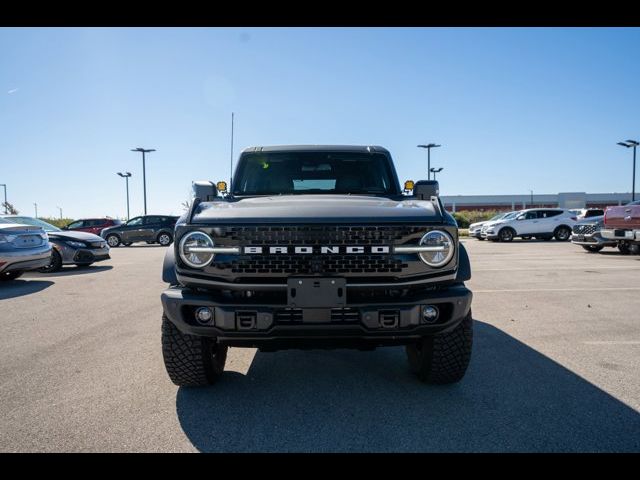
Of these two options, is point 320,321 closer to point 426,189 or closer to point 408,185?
point 426,189

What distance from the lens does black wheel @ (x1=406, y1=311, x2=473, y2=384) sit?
287cm

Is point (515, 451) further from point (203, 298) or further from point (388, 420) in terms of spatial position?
point (203, 298)

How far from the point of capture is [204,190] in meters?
3.68

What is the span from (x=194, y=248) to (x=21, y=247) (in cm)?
699

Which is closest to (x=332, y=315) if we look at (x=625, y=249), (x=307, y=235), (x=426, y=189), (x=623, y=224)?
(x=307, y=235)

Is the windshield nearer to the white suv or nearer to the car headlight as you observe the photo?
the car headlight

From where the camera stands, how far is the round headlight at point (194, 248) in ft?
8.62

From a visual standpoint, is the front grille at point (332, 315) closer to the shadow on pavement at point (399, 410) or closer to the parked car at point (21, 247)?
the shadow on pavement at point (399, 410)

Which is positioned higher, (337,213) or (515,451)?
(337,213)

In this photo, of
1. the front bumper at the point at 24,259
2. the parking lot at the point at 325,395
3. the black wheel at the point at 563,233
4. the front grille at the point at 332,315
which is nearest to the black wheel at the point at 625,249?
the black wheel at the point at 563,233

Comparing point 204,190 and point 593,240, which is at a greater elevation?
point 204,190
